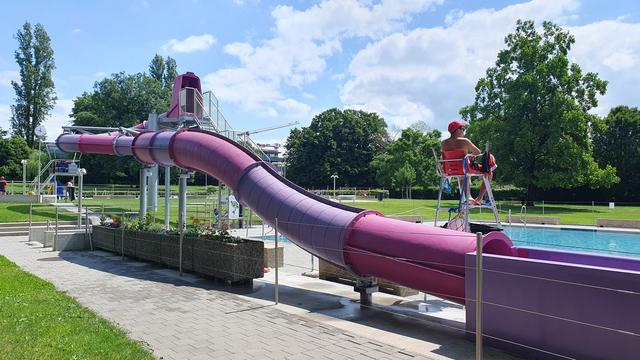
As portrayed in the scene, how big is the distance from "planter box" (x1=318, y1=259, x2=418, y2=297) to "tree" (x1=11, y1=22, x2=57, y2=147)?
7281 centimetres

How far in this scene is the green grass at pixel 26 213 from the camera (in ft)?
77.2

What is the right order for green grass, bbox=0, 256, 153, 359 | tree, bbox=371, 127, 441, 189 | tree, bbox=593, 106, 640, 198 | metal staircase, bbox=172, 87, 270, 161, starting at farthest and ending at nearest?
tree, bbox=371, 127, 441, 189
tree, bbox=593, 106, 640, 198
metal staircase, bbox=172, 87, 270, 161
green grass, bbox=0, 256, 153, 359

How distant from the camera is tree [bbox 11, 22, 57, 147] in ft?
228

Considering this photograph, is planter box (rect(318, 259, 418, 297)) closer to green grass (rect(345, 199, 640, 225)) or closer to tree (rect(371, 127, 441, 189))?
green grass (rect(345, 199, 640, 225))

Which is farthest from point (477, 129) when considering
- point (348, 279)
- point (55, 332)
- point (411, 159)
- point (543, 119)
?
point (55, 332)

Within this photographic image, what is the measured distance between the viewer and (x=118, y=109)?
65000mm

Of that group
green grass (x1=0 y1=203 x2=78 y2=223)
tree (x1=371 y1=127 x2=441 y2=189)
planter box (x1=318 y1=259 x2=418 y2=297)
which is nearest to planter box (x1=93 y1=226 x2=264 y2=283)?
planter box (x1=318 y1=259 x2=418 y2=297)

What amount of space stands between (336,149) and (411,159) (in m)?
16.6

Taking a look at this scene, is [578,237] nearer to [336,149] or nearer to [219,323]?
[219,323]

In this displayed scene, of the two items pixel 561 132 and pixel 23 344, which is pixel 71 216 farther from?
pixel 561 132

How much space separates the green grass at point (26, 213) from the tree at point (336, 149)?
52272 mm

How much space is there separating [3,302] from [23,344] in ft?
9.11

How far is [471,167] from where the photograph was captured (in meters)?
10.8

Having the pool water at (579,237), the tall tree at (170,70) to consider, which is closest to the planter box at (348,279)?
the pool water at (579,237)
